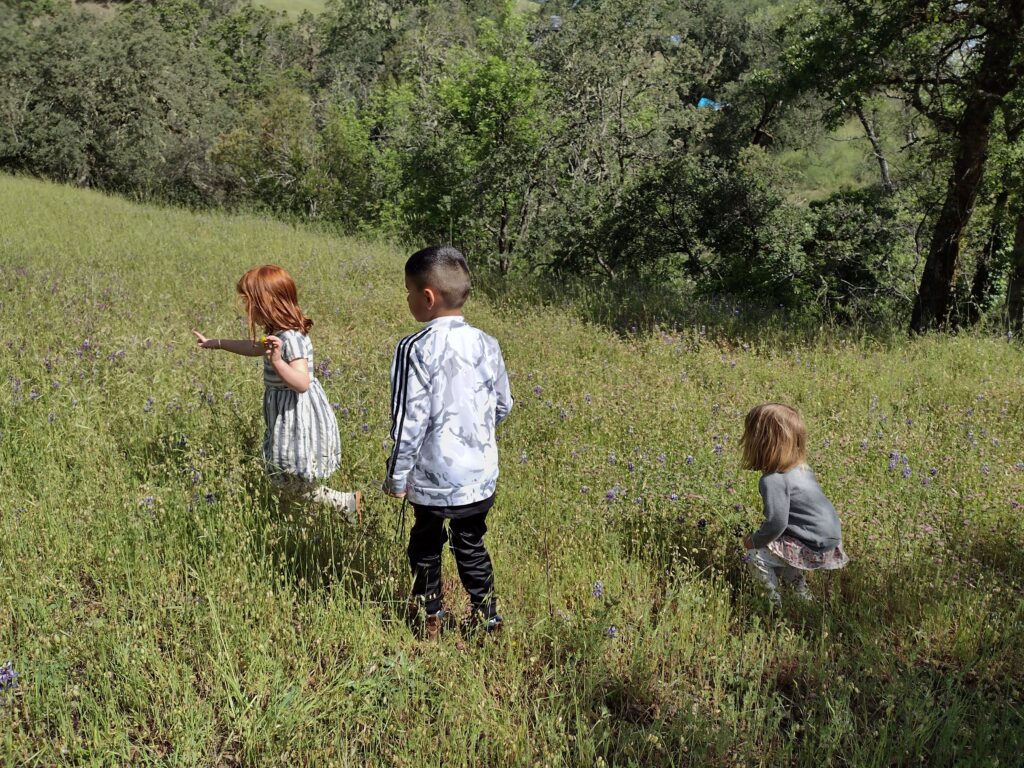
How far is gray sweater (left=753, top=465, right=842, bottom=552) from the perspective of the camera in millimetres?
3338

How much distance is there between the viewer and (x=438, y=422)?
2.77 metres

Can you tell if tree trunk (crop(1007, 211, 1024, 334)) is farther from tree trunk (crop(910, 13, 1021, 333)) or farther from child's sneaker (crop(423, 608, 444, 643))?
child's sneaker (crop(423, 608, 444, 643))

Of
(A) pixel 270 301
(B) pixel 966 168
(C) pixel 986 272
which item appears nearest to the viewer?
(A) pixel 270 301

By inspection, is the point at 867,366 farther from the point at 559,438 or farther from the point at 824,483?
the point at 559,438

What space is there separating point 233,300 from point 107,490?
5.14 meters

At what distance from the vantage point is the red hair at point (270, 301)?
145 inches

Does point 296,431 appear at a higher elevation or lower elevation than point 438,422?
lower

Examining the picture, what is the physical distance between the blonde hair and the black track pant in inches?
51.2

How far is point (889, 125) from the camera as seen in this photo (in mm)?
23250

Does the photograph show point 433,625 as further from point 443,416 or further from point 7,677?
point 7,677

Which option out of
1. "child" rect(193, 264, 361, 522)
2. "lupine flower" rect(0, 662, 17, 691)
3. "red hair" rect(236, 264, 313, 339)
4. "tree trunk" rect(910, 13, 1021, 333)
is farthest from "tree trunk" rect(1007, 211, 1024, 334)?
"lupine flower" rect(0, 662, 17, 691)

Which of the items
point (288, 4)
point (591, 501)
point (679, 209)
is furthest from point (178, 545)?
point (288, 4)

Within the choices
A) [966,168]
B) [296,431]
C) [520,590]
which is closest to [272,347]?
[296,431]

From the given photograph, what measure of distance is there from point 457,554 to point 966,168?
29.5ft
